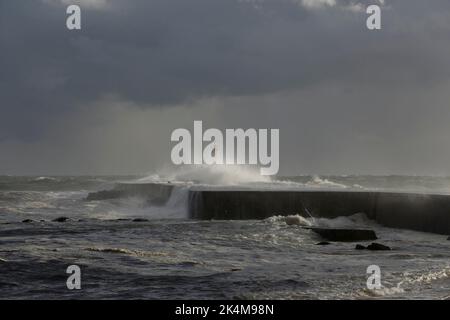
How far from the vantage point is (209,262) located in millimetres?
11438

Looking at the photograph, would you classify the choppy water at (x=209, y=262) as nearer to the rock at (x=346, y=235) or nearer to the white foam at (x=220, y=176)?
the rock at (x=346, y=235)

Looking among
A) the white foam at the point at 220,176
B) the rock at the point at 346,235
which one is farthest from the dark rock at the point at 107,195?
the rock at the point at 346,235

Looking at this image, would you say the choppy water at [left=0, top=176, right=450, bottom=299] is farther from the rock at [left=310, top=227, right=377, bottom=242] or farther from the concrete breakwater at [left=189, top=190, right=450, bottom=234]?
the concrete breakwater at [left=189, top=190, right=450, bottom=234]

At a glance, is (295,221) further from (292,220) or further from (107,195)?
(107,195)

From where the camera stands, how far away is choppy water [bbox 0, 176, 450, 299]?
8.79m

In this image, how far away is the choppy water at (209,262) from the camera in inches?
346

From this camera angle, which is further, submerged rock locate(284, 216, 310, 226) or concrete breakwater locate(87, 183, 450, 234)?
concrete breakwater locate(87, 183, 450, 234)

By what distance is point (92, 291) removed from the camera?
8.73m

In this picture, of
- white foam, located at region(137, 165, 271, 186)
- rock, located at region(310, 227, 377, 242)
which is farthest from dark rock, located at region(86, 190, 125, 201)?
rock, located at region(310, 227, 377, 242)

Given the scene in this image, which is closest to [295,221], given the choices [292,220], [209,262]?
[292,220]

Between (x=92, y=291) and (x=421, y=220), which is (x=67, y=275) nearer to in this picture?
(x=92, y=291)
